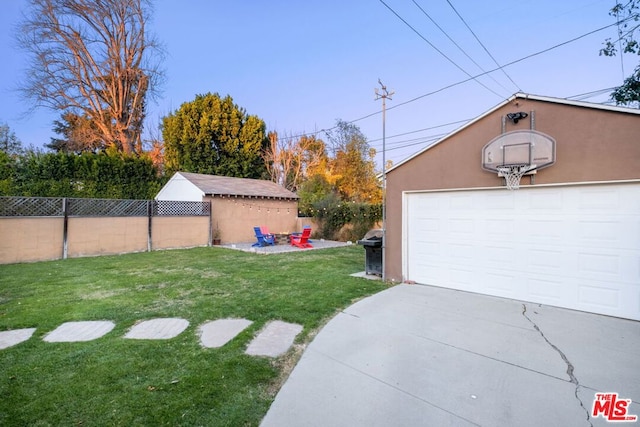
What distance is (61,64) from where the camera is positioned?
1983cm

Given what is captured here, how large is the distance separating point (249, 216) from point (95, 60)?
15761mm

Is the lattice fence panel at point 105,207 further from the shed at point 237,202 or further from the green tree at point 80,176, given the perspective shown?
the green tree at point 80,176

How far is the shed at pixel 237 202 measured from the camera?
14.9 meters

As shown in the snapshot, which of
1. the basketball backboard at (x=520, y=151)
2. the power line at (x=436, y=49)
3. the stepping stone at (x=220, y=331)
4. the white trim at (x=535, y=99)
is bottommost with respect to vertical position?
the stepping stone at (x=220, y=331)

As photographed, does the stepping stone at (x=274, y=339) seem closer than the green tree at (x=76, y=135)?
Yes

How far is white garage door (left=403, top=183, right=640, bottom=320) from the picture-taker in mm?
4496

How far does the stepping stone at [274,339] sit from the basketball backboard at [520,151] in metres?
4.29

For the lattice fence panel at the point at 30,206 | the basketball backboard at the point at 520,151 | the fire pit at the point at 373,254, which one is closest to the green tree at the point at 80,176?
the lattice fence panel at the point at 30,206

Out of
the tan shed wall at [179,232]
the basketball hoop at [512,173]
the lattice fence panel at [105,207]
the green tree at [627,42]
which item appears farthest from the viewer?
the tan shed wall at [179,232]

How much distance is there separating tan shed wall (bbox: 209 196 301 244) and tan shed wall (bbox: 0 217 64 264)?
5773mm

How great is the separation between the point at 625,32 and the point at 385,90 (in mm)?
5359

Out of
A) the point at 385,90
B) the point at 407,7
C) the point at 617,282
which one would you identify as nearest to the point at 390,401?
the point at 617,282

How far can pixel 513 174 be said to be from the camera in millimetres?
5301
